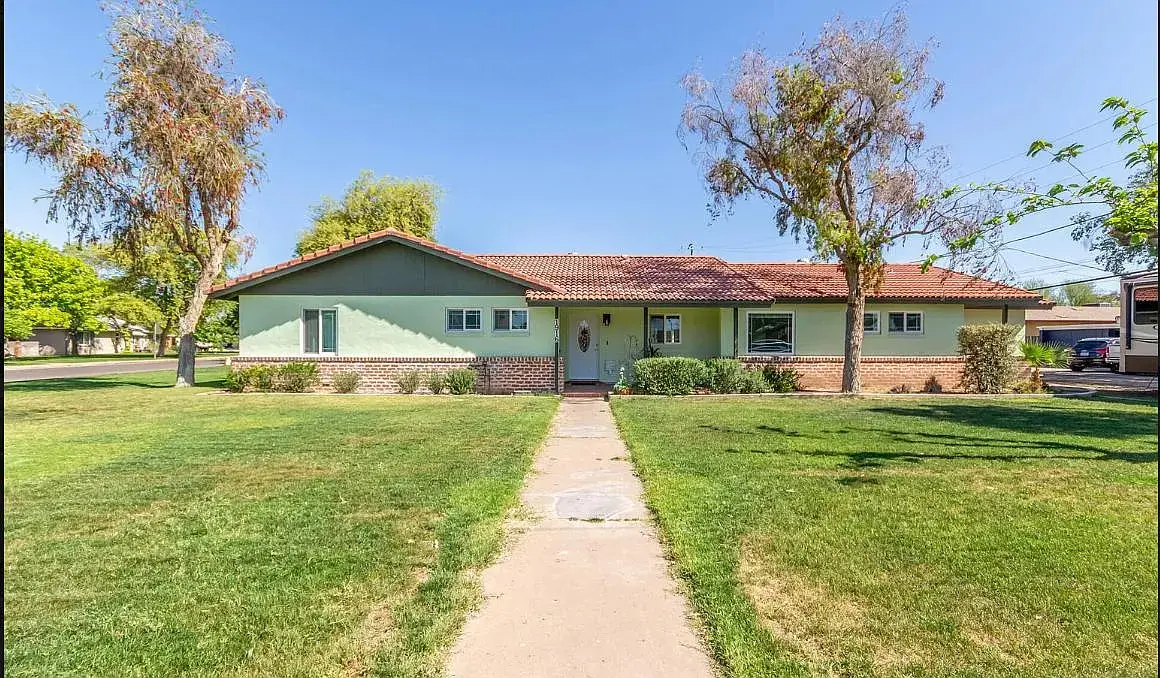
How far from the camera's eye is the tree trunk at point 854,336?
1573cm

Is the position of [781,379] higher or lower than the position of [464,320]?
lower

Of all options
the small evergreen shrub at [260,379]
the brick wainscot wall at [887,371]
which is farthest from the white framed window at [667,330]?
the small evergreen shrub at [260,379]

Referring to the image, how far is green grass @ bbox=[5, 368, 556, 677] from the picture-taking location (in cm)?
296

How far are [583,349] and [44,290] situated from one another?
47.2 meters

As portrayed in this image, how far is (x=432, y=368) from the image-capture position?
16.4 m

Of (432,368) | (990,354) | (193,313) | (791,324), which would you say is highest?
(193,313)

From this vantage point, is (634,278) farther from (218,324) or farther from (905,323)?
(218,324)

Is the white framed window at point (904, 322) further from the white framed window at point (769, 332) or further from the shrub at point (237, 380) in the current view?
the shrub at point (237, 380)

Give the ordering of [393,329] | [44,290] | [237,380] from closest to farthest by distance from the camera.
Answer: [237,380] < [393,329] < [44,290]

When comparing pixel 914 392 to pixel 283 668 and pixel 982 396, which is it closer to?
pixel 982 396

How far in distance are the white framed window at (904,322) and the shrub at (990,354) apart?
1.63 metres

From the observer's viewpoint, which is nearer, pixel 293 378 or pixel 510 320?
pixel 293 378

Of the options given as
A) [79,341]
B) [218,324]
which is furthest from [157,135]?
[79,341]

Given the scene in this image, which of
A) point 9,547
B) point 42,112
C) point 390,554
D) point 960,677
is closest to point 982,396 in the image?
point 960,677
